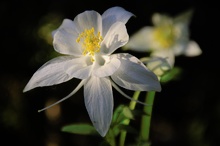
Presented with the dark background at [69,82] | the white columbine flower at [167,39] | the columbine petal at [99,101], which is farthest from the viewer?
the dark background at [69,82]

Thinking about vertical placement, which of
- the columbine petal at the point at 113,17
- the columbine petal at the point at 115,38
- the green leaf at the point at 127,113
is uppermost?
the columbine petal at the point at 113,17

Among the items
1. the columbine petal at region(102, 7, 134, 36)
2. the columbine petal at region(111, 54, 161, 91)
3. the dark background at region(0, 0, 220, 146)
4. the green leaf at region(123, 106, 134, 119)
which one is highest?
the columbine petal at region(102, 7, 134, 36)

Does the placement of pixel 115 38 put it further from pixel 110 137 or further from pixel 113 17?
pixel 110 137

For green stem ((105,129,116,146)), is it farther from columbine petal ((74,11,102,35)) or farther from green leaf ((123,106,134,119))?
columbine petal ((74,11,102,35))

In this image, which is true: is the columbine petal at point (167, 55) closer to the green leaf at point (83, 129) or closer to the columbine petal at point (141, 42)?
the columbine petal at point (141, 42)

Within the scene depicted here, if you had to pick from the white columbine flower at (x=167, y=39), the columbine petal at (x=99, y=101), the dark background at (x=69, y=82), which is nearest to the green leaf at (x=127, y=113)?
the columbine petal at (x=99, y=101)

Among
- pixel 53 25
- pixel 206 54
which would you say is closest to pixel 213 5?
pixel 206 54

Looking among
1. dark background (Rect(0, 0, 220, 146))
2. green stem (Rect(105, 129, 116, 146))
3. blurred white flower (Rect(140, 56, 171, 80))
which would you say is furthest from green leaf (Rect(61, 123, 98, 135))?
dark background (Rect(0, 0, 220, 146))

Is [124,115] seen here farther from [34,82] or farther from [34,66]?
[34,66]
